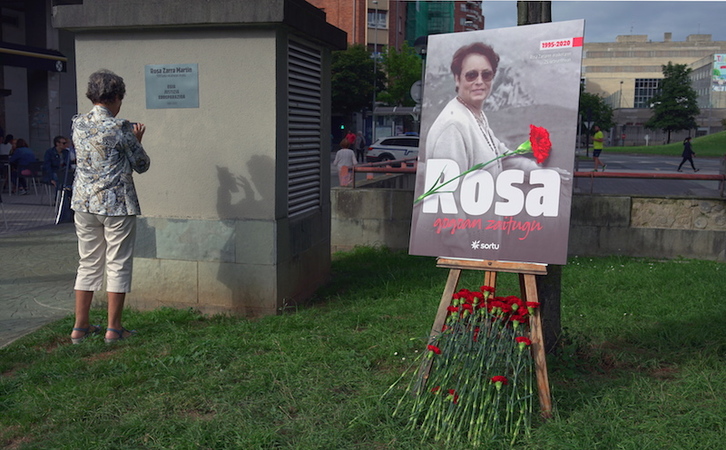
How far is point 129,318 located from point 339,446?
2.99 m

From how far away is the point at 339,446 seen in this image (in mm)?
3539

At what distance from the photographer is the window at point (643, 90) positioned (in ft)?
368

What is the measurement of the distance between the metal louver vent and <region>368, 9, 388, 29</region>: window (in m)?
63.3

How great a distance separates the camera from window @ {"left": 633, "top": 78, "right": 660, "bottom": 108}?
112188mm

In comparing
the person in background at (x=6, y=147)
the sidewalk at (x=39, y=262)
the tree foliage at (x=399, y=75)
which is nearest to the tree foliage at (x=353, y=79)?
the tree foliage at (x=399, y=75)

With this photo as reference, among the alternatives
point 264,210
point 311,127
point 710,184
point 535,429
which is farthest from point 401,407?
point 710,184

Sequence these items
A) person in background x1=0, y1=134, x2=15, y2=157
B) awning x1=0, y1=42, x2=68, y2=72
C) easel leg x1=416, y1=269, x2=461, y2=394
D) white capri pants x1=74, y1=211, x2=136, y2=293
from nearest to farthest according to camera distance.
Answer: easel leg x1=416, y1=269, x2=461, y2=394 < white capri pants x1=74, y1=211, x2=136, y2=293 < awning x1=0, y1=42, x2=68, y2=72 < person in background x1=0, y1=134, x2=15, y2=157

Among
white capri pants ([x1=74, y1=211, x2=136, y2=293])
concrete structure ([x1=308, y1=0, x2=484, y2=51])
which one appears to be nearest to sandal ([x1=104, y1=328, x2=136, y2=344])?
white capri pants ([x1=74, y1=211, x2=136, y2=293])

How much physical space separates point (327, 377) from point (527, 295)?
1.36 metres

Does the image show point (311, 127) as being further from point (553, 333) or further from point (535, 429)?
point (535, 429)

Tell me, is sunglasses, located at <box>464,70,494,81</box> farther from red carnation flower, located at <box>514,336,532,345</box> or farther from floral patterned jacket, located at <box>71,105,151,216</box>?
floral patterned jacket, located at <box>71,105,151,216</box>

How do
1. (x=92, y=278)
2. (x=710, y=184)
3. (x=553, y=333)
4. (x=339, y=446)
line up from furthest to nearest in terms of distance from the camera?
(x=710, y=184) < (x=92, y=278) < (x=553, y=333) < (x=339, y=446)

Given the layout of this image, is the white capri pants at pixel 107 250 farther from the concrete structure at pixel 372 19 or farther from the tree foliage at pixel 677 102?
the tree foliage at pixel 677 102

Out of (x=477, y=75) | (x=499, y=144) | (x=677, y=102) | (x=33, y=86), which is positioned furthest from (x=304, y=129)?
(x=677, y=102)
